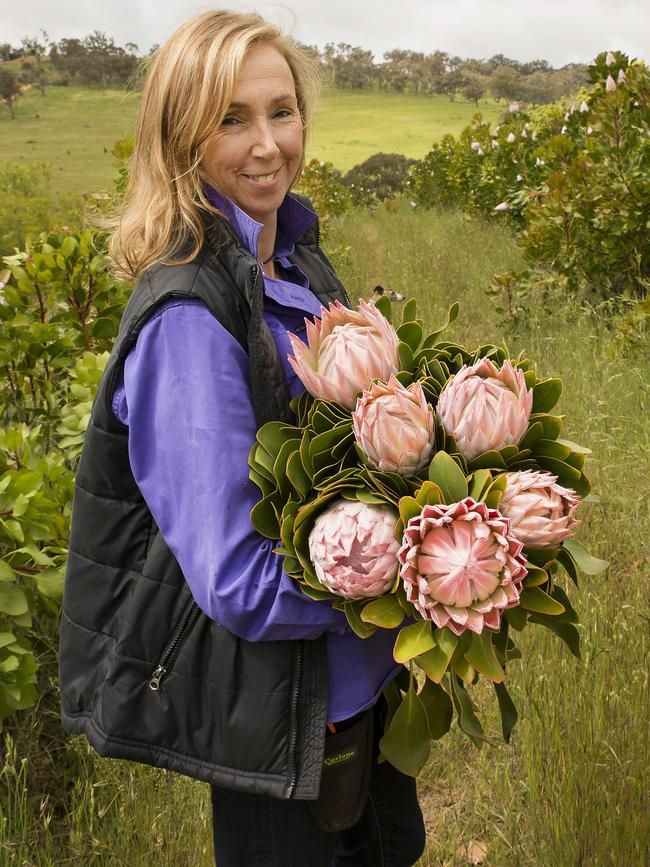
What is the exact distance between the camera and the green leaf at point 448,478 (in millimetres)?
975

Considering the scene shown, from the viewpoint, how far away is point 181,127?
4.25 feet

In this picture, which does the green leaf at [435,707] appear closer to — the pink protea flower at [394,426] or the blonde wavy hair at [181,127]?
the pink protea flower at [394,426]

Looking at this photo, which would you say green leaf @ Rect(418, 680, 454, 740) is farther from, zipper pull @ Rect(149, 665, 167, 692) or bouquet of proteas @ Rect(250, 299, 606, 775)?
zipper pull @ Rect(149, 665, 167, 692)

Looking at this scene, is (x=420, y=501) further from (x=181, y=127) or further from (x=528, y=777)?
(x=528, y=777)

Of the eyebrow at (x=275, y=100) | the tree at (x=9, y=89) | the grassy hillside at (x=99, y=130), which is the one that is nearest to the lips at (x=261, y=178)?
the eyebrow at (x=275, y=100)

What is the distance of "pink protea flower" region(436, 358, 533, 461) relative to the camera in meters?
1.02

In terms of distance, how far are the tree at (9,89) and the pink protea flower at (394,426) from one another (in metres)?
17.4

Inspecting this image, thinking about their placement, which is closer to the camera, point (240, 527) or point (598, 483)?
point (240, 527)

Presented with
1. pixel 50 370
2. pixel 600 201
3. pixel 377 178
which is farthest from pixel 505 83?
pixel 50 370

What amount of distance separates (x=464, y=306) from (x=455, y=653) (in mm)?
5798

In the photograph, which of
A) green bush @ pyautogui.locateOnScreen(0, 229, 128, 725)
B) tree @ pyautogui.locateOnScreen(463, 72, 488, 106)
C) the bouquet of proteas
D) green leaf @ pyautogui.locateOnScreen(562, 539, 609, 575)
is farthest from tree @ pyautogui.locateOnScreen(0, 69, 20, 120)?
tree @ pyautogui.locateOnScreen(463, 72, 488, 106)

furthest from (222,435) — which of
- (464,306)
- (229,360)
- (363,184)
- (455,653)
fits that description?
(363,184)

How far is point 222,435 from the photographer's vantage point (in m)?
1.06

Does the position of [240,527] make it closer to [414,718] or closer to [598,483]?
[414,718]
